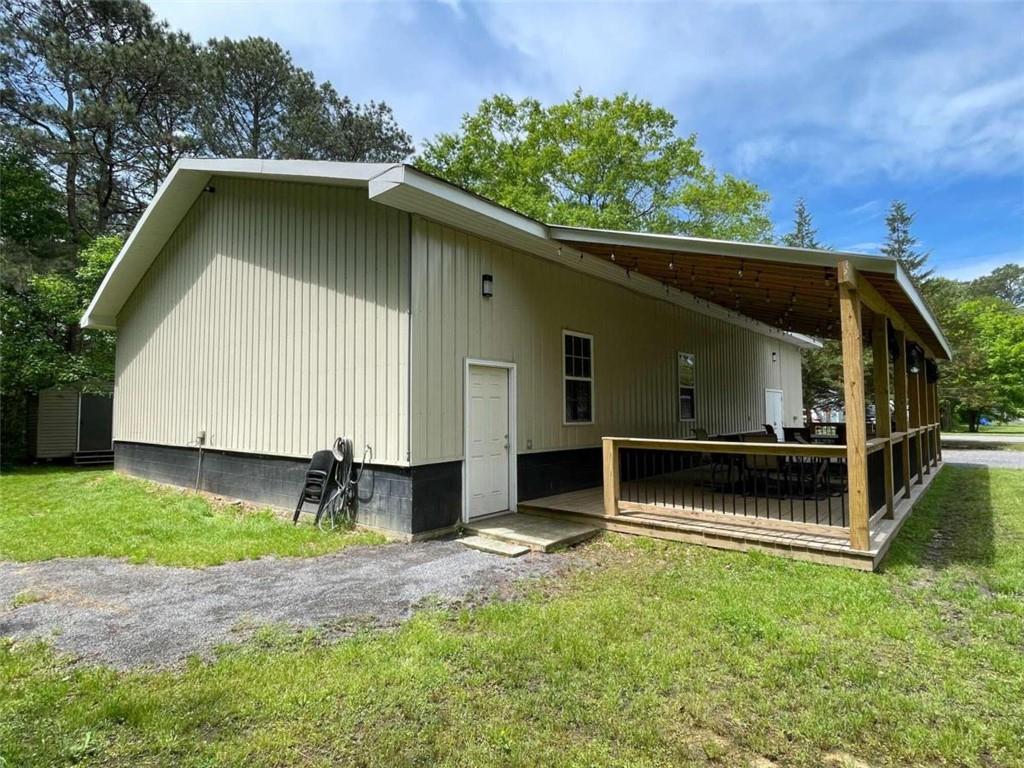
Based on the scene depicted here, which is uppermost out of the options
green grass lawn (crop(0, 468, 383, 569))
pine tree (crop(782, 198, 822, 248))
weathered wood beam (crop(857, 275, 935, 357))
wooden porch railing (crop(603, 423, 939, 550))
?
pine tree (crop(782, 198, 822, 248))

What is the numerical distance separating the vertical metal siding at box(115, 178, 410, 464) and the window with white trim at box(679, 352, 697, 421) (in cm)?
718

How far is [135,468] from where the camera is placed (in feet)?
35.3

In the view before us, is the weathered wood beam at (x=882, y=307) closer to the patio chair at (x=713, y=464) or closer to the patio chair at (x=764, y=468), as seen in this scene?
the patio chair at (x=764, y=468)

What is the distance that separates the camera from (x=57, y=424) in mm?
Answer: 13719

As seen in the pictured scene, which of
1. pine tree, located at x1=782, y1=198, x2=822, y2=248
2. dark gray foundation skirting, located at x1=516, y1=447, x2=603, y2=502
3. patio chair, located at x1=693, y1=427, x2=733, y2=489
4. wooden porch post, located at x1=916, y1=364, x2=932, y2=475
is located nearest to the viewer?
dark gray foundation skirting, located at x1=516, y1=447, x2=603, y2=502

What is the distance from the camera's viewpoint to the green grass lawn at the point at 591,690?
7.38ft

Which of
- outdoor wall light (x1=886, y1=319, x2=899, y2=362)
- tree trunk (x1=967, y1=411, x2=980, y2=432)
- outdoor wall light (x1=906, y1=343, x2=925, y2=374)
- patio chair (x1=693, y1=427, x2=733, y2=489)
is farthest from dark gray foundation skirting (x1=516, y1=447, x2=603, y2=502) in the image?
tree trunk (x1=967, y1=411, x2=980, y2=432)

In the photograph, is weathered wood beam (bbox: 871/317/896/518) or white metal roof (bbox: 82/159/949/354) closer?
white metal roof (bbox: 82/159/949/354)

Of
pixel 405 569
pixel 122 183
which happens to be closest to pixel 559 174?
pixel 122 183

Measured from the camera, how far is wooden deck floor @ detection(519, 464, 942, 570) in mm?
4784

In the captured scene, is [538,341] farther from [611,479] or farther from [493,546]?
[493,546]

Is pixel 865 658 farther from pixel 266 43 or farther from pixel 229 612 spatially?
pixel 266 43

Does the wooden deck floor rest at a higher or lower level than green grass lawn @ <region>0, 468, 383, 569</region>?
higher

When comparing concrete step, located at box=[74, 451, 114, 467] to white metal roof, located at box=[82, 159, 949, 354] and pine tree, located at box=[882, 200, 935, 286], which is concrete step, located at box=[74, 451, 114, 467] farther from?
pine tree, located at box=[882, 200, 935, 286]
